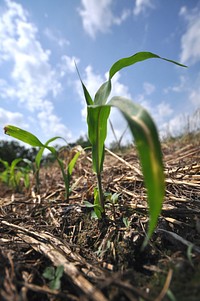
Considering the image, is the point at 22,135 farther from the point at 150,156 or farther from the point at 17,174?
the point at 17,174

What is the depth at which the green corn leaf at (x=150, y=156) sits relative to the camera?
0.36m

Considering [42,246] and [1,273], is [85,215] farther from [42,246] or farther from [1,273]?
[1,273]

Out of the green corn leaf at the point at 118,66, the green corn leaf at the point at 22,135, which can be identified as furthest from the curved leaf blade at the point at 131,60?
the green corn leaf at the point at 22,135

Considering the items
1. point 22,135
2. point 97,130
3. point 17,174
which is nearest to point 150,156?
point 97,130

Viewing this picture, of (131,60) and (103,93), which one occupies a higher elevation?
(131,60)

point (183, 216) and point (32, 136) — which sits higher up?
point (32, 136)

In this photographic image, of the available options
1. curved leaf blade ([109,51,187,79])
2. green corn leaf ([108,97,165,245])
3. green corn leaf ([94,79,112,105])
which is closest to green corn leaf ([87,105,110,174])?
green corn leaf ([94,79,112,105])

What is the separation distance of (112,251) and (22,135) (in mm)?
710

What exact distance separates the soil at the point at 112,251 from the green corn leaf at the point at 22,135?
393 millimetres

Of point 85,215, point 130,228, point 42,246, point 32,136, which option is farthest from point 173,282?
point 32,136

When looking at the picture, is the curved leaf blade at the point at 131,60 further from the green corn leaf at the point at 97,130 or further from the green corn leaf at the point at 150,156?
the green corn leaf at the point at 150,156

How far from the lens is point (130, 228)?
74 cm

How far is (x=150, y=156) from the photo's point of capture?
1.21ft

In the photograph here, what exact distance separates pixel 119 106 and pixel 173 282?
432mm
